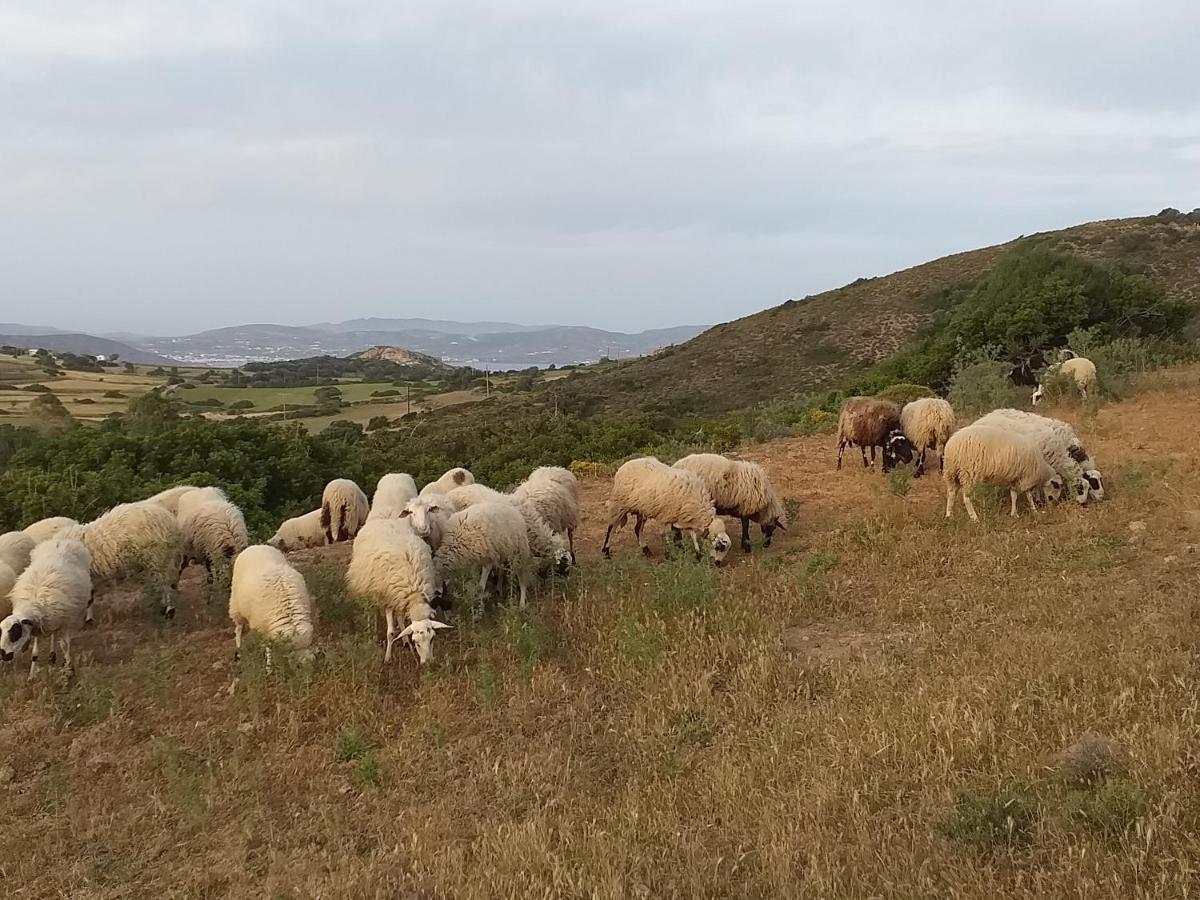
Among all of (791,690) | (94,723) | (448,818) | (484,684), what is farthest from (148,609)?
(791,690)

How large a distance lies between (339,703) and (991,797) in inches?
185

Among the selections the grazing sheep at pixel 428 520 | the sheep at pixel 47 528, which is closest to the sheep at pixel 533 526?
the grazing sheep at pixel 428 520

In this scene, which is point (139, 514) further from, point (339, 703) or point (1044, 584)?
point (1044, 584)

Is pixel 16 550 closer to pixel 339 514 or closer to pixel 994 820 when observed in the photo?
pixel 339 514

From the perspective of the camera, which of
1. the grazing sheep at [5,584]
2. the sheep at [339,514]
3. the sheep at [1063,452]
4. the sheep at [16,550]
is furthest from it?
the sheep at [339,514]

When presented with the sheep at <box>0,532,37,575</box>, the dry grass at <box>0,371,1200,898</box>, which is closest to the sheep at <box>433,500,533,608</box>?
the dry grass at <box>0,371,1200,898</box>

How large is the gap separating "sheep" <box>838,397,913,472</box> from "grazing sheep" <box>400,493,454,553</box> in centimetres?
800

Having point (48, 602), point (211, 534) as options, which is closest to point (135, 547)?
point (211, 534)

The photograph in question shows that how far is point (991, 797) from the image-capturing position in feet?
12.8

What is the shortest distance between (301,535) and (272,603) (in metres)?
5.58

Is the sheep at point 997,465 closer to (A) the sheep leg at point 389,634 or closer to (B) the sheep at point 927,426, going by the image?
(B) the sheep at point 927,426

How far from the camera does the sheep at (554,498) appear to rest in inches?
403

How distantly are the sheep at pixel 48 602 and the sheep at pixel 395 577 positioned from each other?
2713 mm

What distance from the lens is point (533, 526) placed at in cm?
929
